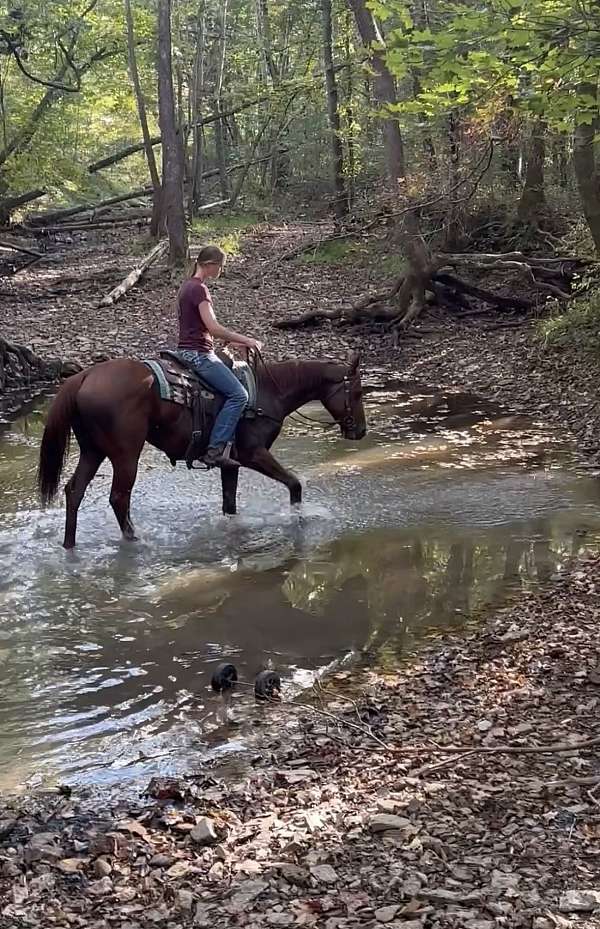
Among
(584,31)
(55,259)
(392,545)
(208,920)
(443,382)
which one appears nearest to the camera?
(208,920)

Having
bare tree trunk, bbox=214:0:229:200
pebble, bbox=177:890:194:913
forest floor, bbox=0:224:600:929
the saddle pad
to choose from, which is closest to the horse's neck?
the saddle pad

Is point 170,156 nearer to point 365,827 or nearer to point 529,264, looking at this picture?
point 529,264

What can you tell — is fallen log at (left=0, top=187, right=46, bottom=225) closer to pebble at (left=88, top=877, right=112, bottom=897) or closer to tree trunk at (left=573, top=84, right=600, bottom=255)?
tree trunk at (left=573, top=84, right=600, bottom=255)

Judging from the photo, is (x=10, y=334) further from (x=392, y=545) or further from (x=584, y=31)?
(x=584, y=31)

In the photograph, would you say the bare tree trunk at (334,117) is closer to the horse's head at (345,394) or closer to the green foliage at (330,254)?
the green foliage at (330,254)

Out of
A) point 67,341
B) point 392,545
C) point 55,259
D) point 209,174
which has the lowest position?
point 392,545

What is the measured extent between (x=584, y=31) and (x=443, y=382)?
27.2ft

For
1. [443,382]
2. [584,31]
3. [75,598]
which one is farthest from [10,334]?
[584,31]

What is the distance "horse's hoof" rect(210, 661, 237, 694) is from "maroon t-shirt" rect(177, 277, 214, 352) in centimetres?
390

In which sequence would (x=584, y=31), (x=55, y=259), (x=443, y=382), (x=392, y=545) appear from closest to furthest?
(x=584, y=31), (x=392, y=545), (x=443, y=382), (x=55, y=259)

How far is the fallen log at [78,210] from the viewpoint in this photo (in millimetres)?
32531

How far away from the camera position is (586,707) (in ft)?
16.3

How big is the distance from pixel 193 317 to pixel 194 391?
0.71 meters

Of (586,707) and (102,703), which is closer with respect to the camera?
(586,707)
